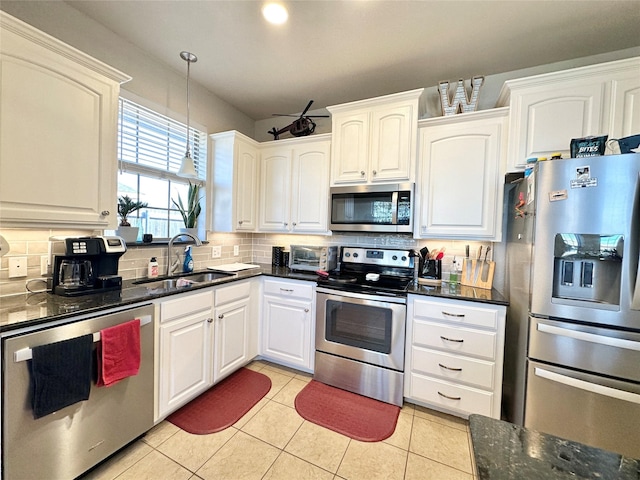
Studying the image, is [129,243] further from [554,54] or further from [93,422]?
[554,54]

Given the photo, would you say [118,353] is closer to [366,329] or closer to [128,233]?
[128,233]

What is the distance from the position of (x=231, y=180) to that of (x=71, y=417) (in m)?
2.05

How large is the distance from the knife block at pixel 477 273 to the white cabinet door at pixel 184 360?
2156 millimetres

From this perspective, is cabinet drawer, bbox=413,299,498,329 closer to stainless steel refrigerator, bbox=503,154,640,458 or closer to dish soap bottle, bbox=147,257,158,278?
stainless steel refrigerator, bbox=503,154,640,458

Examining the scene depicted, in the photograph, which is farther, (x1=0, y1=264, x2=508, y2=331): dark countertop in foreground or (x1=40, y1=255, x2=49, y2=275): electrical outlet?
(x1=40, y1=255, x2=49, y2=275): electrical outlet

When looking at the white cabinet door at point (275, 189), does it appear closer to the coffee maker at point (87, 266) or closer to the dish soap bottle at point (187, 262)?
the dish soap bottle at point (187, 262)

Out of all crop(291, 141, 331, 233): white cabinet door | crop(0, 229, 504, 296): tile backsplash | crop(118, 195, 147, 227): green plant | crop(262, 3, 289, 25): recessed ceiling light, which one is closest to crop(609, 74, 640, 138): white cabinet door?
crop(0, 229, 504, 296): tile backsplash

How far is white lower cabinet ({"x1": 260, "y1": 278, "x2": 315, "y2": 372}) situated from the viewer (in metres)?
2.39

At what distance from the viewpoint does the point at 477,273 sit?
226cm

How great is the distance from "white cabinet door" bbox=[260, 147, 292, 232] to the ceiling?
2.29ft

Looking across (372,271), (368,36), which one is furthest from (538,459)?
(368,36)

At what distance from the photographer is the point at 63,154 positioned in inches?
57.0

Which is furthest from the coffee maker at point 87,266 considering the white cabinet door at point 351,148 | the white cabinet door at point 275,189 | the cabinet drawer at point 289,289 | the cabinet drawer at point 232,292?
the white cabinet door at point 351,148

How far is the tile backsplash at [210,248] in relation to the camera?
1.54 meters
